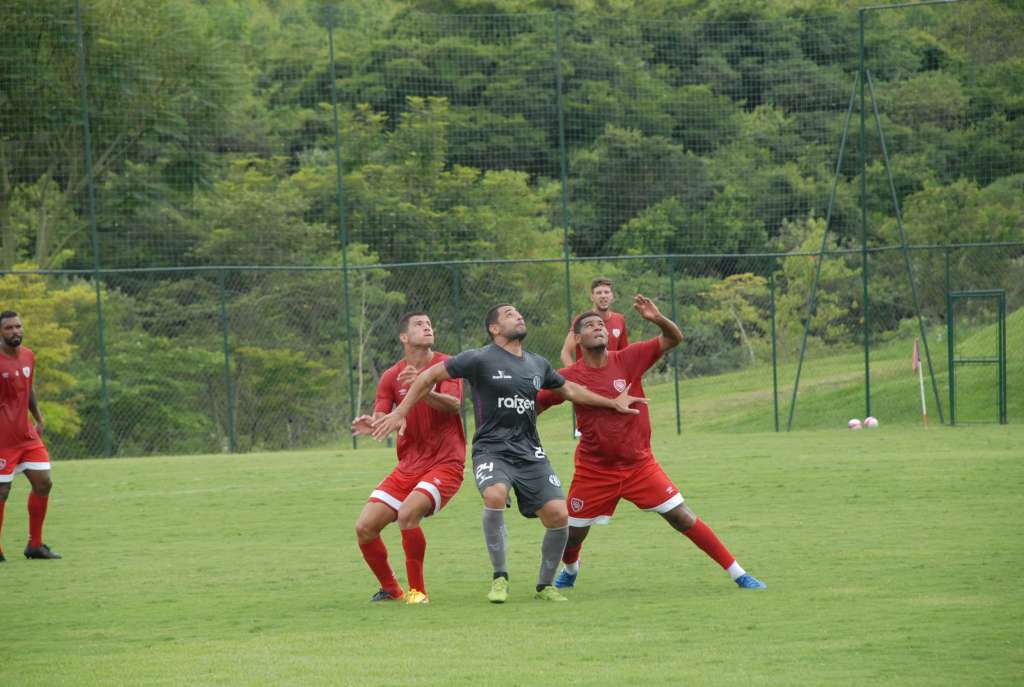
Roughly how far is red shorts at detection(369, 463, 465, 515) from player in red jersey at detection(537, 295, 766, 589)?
2.66 feet

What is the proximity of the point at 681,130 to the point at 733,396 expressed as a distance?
9864 mm

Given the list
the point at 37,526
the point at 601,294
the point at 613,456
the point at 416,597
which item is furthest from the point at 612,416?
the point at 37,526

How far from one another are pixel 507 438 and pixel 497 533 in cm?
65

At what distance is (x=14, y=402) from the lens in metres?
12.7

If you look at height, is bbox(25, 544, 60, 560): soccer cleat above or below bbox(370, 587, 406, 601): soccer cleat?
below

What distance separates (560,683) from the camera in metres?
6.73

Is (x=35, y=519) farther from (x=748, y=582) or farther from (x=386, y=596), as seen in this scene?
(x=748, y=582)

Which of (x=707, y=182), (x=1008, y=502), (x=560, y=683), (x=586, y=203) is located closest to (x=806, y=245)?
(x=707, y=182)

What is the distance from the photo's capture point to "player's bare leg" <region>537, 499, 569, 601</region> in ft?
31.2

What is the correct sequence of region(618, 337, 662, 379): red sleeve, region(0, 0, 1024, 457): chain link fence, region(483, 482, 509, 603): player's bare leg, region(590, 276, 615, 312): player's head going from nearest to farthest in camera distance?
region(483, 482, 509, 603): player's bare leg, region(618, 337, 662, 379): red sleeve, region(590, 276, 615, 312): player's head, region(0, 0, 1024, 457): chain link fence

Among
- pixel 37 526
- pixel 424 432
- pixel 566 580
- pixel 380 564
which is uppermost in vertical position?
pixel 424 432

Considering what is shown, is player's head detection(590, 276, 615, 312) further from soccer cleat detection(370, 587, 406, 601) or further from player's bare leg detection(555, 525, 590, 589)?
soccer cleat detection(370, 587, 406, 601)

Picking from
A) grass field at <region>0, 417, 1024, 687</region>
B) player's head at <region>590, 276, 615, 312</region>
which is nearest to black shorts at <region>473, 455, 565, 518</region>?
grass field at <region>0, 417, 1024, 687</region>

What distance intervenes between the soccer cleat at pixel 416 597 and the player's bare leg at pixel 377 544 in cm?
22
